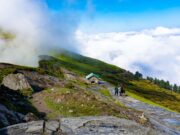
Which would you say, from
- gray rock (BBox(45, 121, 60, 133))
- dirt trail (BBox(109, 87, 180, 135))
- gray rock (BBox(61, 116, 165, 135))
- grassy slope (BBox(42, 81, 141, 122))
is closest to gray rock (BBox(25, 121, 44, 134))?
gray rock (BBox(45, 121, 60, 133))

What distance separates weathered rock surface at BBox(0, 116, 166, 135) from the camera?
39.2 metres

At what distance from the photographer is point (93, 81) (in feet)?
541

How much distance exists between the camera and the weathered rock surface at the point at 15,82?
93.2 m

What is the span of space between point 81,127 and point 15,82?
2204 inches

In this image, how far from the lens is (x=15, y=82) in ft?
311

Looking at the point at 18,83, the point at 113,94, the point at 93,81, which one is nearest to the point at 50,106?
the point at 18,83

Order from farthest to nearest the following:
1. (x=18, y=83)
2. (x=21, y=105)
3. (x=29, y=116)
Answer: (x=18, y=83)
(x=21, y=105)
(x=29, y=116)

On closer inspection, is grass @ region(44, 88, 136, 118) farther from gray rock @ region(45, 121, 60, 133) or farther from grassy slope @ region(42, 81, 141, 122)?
gray rock @ region(45, 121, 60, 133)

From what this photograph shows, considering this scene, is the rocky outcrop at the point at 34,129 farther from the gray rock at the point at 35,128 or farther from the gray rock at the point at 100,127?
the gray rock at the point at 100,127

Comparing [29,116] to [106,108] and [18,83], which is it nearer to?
[106,108]

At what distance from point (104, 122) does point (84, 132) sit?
14.7ft

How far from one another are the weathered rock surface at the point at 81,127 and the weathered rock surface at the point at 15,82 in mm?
50304

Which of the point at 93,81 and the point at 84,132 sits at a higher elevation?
the point at 93,81

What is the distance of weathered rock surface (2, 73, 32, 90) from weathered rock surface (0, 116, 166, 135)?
165ft
